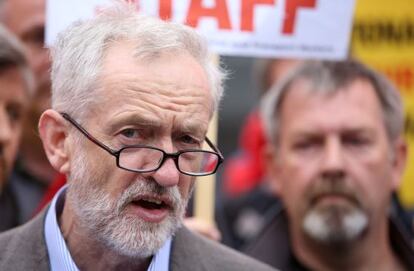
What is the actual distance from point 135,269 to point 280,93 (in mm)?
1930

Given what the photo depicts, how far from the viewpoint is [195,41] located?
331 cm

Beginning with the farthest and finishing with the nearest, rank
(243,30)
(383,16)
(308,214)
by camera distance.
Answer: (383,16)
(308,214)
(243,30)

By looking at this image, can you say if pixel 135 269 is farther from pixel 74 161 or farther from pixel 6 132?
pixel 6 132

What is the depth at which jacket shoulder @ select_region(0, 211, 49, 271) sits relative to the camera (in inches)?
126

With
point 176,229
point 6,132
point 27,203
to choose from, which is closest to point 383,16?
point 27,203

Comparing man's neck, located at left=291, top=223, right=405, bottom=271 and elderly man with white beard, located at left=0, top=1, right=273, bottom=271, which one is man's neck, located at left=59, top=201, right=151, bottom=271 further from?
man's neck, located at left=291, top=223, right=405, bottom=271

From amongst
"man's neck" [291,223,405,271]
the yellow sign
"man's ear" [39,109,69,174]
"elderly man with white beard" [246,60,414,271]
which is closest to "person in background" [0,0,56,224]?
"elderly man with white beard" [246,60,414,271]

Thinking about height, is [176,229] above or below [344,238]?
above

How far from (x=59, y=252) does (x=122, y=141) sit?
0.41m

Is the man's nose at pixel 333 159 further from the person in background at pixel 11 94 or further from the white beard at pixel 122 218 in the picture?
the white beard at pixel 122 218

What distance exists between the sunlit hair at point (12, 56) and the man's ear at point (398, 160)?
5.42 feet

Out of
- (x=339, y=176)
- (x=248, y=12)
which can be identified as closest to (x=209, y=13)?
(x=248, y=12)

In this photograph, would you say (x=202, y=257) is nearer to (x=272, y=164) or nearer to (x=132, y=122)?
(x=132, y=122)

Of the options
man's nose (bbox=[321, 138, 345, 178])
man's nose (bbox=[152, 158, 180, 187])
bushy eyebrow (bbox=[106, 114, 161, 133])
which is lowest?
man's nose (bbox=[321, 138, 345, 178])
